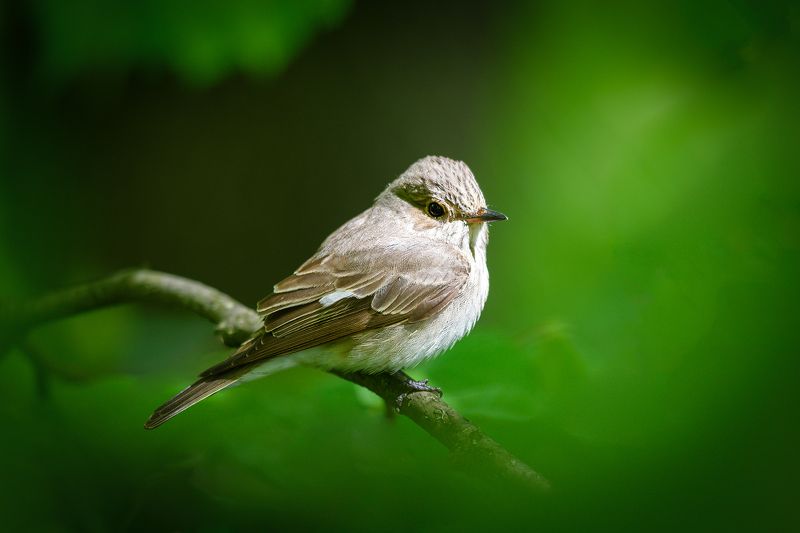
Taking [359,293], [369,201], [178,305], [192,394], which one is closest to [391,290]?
[359,293]

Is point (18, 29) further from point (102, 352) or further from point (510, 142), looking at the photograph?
point (510, 142)

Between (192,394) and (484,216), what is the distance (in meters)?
1.49

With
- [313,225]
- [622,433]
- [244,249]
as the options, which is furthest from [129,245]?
[622,433]

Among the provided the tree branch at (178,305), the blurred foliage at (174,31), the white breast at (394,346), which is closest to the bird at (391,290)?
the white breast at (394,346)

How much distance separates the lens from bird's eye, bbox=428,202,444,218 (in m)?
3.39

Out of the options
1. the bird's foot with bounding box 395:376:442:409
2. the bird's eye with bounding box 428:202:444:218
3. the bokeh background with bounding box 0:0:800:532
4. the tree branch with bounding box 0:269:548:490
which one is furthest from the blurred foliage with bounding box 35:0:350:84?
the bird's foot with bounding box 395:376:442:409

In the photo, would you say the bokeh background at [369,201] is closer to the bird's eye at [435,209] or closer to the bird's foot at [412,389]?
the bird's foot at [412,389]

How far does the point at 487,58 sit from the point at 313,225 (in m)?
2.21

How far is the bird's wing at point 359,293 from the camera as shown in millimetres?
2947

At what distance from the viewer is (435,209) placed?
11.2 ft

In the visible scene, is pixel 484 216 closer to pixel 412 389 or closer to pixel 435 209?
pixel 435 209

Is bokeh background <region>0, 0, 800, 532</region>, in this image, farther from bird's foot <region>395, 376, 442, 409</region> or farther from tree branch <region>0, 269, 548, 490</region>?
tree branch <region>0, 269, 548, 490</region>

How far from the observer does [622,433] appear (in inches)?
25.3

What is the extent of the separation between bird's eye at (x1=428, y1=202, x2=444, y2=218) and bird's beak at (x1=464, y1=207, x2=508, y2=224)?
0.45 ft
